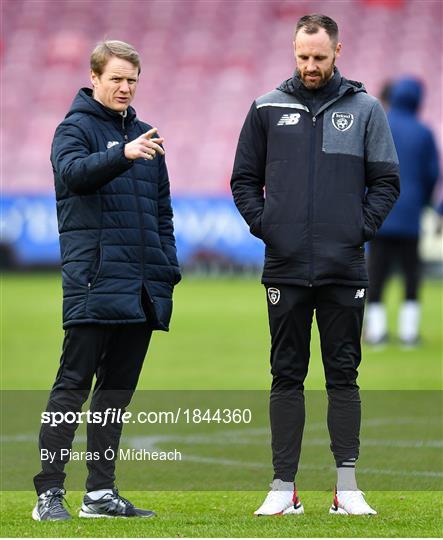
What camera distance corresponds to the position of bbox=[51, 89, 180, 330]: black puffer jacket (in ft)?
17.0

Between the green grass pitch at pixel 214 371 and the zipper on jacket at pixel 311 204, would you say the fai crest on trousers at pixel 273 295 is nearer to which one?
the zipper on jacket at pixel 311 204

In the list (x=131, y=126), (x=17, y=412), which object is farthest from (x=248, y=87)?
(x=131, y=126)

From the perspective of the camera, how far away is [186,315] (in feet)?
53.1

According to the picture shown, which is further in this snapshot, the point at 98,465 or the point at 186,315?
the point at 186,315

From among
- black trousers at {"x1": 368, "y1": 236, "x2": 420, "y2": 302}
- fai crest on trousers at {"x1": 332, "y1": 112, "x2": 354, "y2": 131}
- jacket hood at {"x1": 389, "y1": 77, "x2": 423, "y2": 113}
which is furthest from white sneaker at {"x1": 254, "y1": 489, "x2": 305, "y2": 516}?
jacket hood at {"x1": 389, "y1": 77, "x2": 423, "y2": 113}

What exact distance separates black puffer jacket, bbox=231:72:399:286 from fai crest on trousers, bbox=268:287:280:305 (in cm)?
4

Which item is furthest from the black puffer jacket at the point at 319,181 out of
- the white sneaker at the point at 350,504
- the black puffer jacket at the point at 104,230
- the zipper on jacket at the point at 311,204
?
the white sneaker at the point at 350,504

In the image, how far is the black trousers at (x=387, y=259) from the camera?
12.1 metres

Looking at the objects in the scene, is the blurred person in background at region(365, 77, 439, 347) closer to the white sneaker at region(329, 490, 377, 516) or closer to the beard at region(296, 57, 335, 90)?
the beard at region(296, 57, 335, 90)

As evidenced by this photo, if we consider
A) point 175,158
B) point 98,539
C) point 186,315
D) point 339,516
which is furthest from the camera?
point 175,158

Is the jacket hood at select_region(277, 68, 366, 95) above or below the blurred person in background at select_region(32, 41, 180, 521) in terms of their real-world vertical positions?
above

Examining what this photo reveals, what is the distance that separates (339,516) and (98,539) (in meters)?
1.02

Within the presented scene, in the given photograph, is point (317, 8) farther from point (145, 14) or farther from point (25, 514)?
point (25, 514)

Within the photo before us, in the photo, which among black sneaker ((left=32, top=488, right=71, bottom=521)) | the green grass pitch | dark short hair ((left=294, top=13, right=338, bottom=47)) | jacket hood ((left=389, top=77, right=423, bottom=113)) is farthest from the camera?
jacket hood ((left=389, top=77, right=423, bottom=113))
